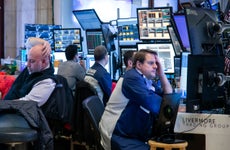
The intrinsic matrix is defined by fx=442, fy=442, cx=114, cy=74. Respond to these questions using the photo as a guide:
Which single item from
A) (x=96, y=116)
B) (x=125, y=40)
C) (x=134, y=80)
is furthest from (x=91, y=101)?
(x=125, y=40)

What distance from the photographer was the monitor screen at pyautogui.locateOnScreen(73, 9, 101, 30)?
6.53 metres

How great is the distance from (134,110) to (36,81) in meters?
0.81

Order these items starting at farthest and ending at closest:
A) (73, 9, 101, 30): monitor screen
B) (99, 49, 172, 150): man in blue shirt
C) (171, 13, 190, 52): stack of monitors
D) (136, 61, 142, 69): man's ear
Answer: (73, 9, 101, 30): monitor screen, (171, 13, 190, 52): stack of monitors, (136, 61, 142, 69): man's ear, (99, 49, 172, 150): man in blue shirt

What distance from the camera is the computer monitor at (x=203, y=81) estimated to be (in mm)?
3088

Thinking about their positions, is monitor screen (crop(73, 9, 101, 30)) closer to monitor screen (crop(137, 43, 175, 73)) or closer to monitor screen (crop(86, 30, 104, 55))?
monitor screen (crop(86, 30, 104, 55))

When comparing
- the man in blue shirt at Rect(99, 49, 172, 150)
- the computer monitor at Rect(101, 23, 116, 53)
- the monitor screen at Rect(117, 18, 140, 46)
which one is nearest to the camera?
the man in blue shirt at Rect(99, 49, 172, 150)

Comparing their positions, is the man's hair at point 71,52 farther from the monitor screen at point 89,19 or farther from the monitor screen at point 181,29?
the monitor screen at point 181,29

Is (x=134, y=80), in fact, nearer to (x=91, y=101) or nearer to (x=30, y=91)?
(x=91, y=101)

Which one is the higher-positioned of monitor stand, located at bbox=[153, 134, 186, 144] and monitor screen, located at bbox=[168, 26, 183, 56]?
monitor screen, located at bbox=[168, 26, 183, 56]

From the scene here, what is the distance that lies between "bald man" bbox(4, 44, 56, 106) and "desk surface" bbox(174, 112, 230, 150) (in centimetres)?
105

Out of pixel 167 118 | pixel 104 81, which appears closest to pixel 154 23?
pixel 104 81

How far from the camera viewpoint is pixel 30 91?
11.3 ft

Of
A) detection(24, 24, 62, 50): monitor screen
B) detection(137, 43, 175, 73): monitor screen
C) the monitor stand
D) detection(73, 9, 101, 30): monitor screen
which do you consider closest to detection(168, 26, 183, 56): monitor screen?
detection(137, 43, 175, 73): monitor screen

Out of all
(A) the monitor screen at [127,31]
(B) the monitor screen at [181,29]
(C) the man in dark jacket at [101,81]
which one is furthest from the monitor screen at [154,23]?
(B) the monitor screen at [181,29]
